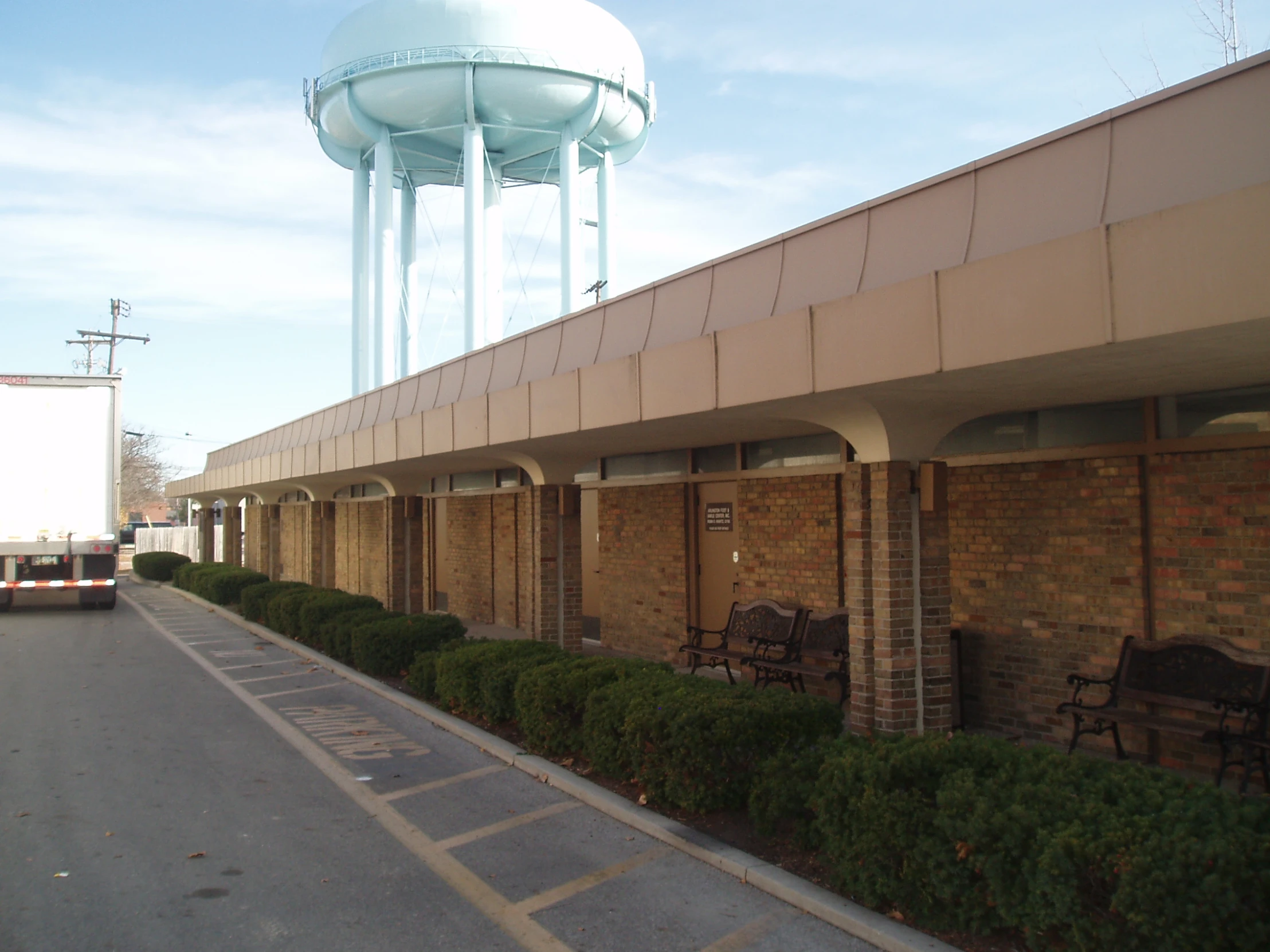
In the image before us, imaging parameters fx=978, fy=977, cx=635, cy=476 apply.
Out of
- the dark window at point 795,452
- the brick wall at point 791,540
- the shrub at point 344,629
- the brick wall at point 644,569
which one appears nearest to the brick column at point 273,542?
the shrub at point 344,629

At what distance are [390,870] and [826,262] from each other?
493cm

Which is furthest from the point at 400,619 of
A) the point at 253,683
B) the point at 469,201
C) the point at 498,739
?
the point at 469,201

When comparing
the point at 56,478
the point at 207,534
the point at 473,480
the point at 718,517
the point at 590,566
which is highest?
the point at 56,478

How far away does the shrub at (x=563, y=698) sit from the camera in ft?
26.1

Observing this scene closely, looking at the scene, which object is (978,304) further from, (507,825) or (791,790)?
(507,825)

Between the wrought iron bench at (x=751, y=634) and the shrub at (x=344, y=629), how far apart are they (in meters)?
4.73

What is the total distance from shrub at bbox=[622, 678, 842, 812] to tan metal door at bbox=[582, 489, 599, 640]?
8.40 meters

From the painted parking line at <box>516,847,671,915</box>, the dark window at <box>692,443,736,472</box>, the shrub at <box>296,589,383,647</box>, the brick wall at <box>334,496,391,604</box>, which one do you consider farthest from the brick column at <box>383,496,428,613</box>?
the painted parking line at <box>516,847,671,915</box>

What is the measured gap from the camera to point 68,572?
21656 millimetres

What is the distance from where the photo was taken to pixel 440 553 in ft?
70.6

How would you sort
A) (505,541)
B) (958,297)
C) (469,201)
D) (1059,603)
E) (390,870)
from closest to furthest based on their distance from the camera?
(958,297) < (390,870) < (1059,603) < (505,541) < (469,201)

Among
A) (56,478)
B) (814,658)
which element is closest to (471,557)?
(56,478)

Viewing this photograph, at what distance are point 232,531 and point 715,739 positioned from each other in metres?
32.0

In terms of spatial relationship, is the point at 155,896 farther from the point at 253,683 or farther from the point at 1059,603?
the point at 253,683
